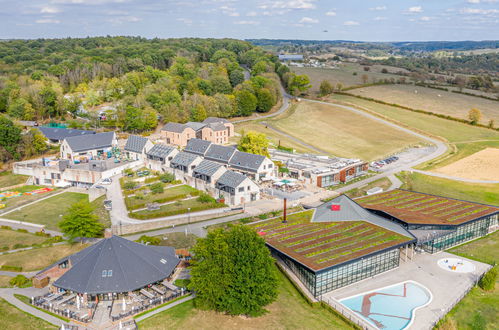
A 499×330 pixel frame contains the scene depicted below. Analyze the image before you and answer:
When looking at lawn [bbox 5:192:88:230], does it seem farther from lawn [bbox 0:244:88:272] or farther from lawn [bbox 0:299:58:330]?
lawn [bbox 0:299:58:330]

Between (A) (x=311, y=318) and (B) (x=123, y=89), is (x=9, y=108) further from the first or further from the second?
(A) (x=311, y=318)

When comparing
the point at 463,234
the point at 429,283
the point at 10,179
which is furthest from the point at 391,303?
the point at 10,179

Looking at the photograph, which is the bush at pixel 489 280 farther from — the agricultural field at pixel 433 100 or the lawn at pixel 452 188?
the agricultural field at pixel 433 100

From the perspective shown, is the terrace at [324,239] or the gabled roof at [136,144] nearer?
the terrace at [324,239]

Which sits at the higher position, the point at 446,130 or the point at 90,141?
the point at 90,141

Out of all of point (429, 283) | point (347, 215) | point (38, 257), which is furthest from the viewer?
point (347, 215)

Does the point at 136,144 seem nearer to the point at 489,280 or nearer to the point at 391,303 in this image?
the point at 391,303

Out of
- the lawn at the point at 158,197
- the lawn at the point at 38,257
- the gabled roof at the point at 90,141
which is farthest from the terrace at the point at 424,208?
the gabled roof at the point at 90,141
